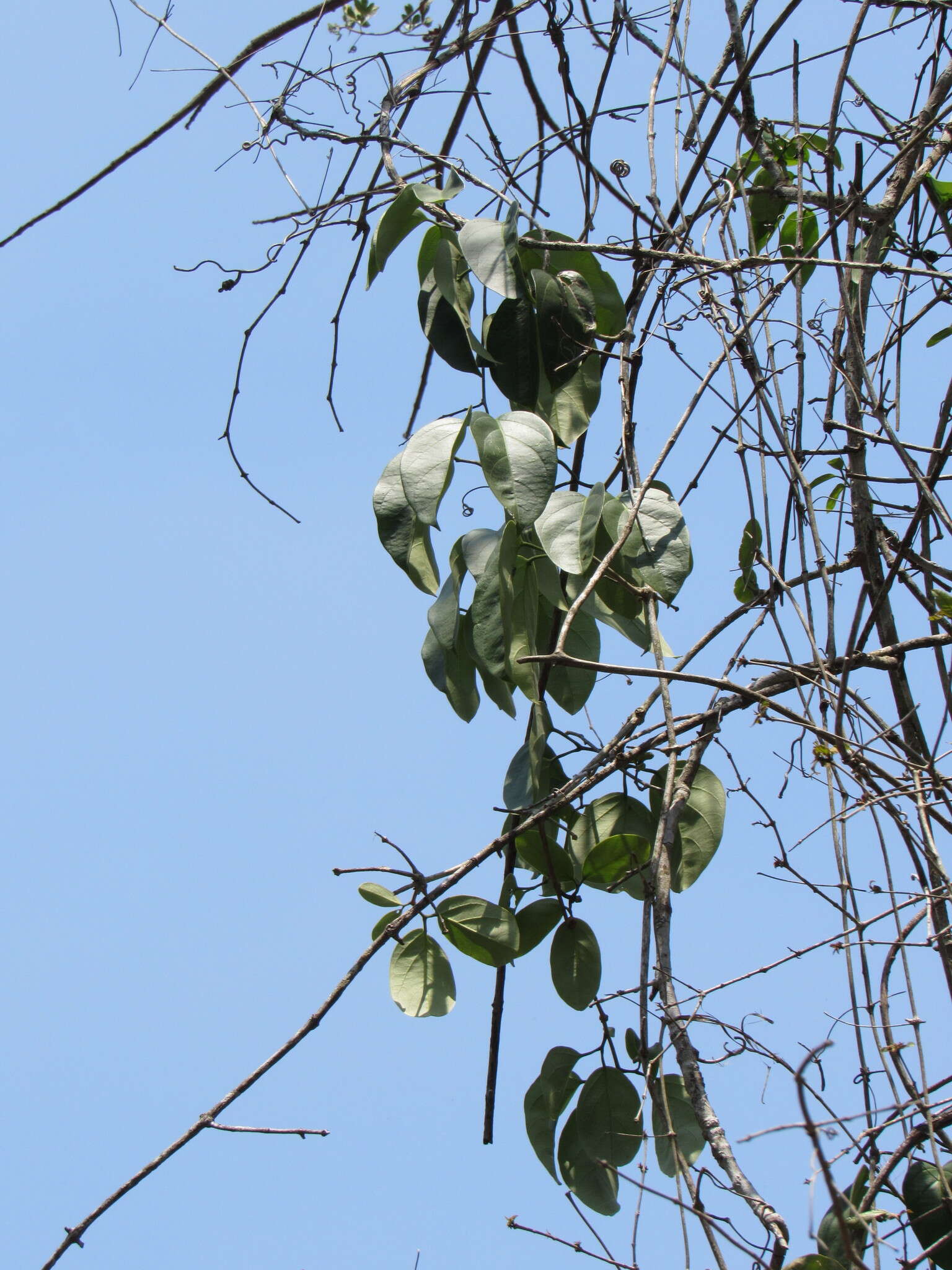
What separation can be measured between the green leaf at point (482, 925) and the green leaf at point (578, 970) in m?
0.06

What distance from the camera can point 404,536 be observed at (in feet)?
3.27

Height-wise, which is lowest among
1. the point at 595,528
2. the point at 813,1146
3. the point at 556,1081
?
the point at 813,1146

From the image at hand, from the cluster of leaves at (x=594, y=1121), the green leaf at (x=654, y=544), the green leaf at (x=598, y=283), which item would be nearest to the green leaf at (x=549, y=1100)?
the cluster of leaves at (x=594, y=1121)

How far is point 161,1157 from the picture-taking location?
3.08 feet

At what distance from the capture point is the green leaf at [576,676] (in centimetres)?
111

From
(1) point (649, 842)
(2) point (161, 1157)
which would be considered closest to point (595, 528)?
(1) point (649, 842)

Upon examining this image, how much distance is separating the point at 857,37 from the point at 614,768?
813 millimetres

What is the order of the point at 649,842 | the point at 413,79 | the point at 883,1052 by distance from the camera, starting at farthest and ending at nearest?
the point at 413,79 < the point at 649,842 < the point at 883,1052

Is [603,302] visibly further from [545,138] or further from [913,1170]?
[913,1170]

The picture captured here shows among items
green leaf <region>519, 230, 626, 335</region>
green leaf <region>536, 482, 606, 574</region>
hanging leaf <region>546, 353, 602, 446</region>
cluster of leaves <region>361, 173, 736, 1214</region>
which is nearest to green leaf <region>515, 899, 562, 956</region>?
cluster of leaves <region>361, 173, 736, 1214</region>

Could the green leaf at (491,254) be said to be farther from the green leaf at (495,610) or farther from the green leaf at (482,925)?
the green leaf at (482,925)

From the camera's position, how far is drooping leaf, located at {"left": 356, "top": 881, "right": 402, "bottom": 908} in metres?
0.99

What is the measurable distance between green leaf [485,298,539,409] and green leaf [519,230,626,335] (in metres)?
0.08

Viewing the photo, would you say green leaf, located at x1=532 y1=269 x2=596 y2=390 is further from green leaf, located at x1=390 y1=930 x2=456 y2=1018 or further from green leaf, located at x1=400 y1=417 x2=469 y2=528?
green leaf, located at x1=390 y1=930 x2=456 y2=1018
